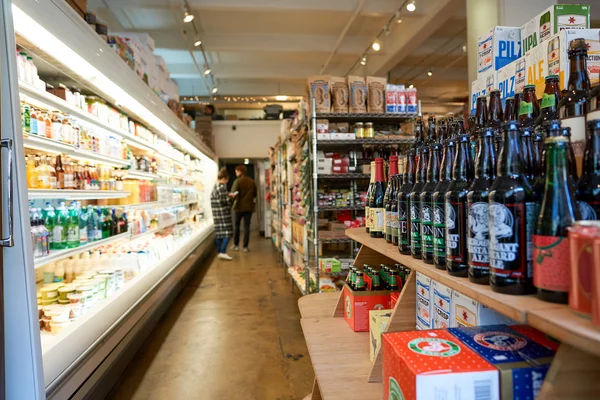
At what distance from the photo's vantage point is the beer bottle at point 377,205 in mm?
1703

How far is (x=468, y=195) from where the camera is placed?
89cm

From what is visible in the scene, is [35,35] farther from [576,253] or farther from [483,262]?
[576,253]

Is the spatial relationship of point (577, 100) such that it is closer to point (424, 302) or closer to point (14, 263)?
point (424, 302)

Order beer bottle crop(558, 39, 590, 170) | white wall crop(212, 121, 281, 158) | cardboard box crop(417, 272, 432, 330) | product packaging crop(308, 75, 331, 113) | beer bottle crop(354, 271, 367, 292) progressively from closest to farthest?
beer bottle crop(558, 39, 590, 170) < cardboard box crop(417, 272, 432, 330) < beer bottle crop(354, 271, 367, 292) < product packaging crop(308, 75, 331, 113) < white wall crop(212, 121, 281, 158)

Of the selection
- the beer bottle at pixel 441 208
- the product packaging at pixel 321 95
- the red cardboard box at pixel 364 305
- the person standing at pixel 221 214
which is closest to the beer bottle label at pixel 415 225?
the beer bottle at pixel 441 208

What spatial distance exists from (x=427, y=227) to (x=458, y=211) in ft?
0.58

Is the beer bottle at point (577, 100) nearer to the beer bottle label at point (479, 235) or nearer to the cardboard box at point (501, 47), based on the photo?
the beer bottle label at point (479, 235)

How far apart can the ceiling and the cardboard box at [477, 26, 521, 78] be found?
406cm

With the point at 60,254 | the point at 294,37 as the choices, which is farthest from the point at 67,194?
the point at 294,37

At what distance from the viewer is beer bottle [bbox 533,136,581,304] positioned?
2.23 ft

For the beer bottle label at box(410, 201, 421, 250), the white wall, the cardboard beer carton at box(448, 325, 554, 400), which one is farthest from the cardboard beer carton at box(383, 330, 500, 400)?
the white wall

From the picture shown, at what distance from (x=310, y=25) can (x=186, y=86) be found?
16.7 feet

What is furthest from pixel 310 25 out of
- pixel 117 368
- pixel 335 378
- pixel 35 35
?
pixel 335 378

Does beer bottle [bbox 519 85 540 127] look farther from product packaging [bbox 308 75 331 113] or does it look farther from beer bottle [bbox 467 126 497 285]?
product packaging [bbox 308 75 331 113]
